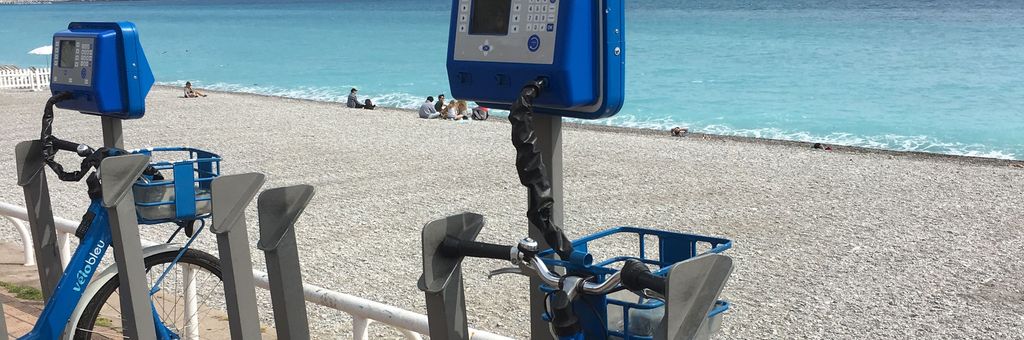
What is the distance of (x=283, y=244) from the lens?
115 inches

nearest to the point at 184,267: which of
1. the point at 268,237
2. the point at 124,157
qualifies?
the point at 124,157

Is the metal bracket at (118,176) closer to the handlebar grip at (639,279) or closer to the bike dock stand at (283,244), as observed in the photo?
the bike dock stand at (283,244)

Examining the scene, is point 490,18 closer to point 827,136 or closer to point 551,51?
point 551,51

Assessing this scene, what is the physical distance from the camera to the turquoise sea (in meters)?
33.8

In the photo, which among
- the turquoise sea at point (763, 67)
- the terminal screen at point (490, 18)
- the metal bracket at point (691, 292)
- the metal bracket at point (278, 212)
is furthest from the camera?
the turquoise sea at point (763, 67)

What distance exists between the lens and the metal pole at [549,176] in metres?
2.66

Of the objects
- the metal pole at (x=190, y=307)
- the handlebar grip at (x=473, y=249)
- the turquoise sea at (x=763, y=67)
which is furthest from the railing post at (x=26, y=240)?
the turquoise sea at (x=763, y=67)

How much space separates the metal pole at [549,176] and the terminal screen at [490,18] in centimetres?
25

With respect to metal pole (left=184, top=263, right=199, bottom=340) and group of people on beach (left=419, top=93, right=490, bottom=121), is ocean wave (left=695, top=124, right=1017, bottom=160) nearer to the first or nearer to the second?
group of people on beach (left=419, top=93, right=490, bottom=121)

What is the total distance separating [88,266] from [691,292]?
109 inches

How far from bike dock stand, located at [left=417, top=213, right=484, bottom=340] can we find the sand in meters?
4.05

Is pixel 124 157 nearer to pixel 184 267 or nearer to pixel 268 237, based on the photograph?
pixel 268 237

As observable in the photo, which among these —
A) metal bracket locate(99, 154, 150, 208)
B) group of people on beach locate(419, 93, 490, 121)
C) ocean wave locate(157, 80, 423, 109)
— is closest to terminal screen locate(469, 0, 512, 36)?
metal bracket locate(99, 154, 150, 208)

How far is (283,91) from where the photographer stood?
44344 mm
